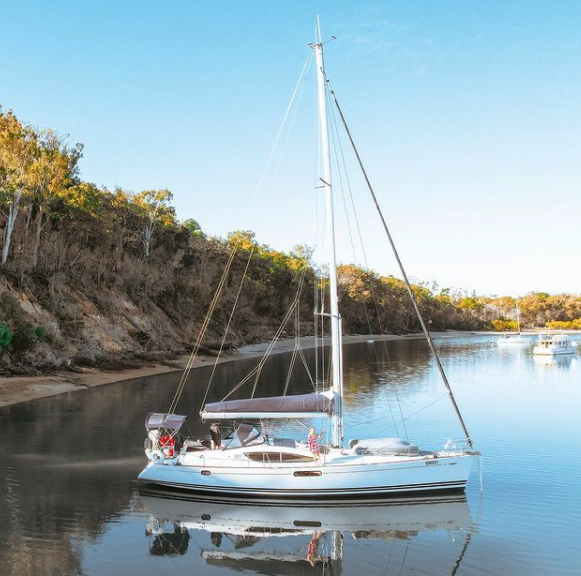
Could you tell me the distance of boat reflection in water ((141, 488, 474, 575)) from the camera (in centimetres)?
1559

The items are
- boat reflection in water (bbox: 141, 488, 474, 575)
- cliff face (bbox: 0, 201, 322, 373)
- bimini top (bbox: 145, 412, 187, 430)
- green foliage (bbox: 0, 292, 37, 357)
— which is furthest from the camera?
cliff face (bbox: 0, 201, 322, 373)

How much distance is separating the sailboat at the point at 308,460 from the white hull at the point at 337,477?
32mm

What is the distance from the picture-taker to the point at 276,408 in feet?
66.8

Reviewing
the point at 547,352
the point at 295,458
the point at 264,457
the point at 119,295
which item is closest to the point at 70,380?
the point at 119,295

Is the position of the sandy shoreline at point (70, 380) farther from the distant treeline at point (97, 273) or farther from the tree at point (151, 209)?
the tree at point (151, 209)

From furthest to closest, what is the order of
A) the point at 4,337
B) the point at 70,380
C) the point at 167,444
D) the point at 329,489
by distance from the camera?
the point at 70,380 < the point at 4,337 < the point at 167,444 < the point at 329,489

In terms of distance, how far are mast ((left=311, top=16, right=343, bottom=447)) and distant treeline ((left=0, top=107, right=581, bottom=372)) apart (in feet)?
37.9

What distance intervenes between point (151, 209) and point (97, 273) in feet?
62.2

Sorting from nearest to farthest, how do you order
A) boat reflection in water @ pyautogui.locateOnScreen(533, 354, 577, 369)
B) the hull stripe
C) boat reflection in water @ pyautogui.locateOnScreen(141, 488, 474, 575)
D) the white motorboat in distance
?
boat reflection in water @ pyautogui.locateOnScreen(141, 488, 474, 575) → the hull stripe → boat reflection in water @ pyautogui.locateOnScreen(533, 354, 577, 369) → the white motorboat in distance

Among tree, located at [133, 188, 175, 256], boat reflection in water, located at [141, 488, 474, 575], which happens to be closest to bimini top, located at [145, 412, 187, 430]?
boat reflection in water, located at [141, 488, 474, 575]

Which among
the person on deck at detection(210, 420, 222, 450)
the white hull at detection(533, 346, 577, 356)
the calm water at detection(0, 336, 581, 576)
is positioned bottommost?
the calm water at detection(0, 336, 581, 576)

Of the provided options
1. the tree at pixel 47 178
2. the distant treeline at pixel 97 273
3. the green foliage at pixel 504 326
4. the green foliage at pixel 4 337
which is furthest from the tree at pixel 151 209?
the green foliage at pixel 504 326

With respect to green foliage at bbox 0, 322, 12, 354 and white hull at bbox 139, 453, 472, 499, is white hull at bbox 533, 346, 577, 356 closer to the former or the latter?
white hull at bbox 139, 453, 472, 499

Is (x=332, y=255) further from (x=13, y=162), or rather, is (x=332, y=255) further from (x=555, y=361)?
(x=555, y=361)
